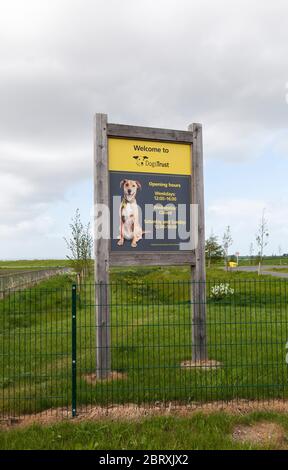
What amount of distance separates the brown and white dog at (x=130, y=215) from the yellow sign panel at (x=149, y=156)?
29cm

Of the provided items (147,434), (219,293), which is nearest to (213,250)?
(219,293)

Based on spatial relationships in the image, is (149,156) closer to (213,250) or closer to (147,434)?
(147,434)

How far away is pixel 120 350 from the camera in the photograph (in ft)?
27.7

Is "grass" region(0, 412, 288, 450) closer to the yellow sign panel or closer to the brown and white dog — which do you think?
the brown and white dog

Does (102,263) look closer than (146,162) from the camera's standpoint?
Yes

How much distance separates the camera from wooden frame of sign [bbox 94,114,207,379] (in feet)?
23.7

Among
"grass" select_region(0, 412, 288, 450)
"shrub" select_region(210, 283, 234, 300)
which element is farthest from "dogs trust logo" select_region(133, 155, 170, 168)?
"shrub" select_region(210, 283, 234, 300)

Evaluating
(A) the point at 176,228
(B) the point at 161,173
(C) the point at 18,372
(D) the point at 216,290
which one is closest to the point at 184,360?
(A) the point at 176,228

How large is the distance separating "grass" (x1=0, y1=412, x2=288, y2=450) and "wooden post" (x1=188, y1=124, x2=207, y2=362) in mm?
2339

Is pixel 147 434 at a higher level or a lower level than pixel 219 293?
lower

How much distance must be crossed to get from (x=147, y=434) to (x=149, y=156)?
15.4ft

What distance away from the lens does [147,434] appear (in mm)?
4945

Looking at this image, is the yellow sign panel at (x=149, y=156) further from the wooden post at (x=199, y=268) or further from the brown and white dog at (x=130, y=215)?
the brown and white dog at (x=130, y=215)
